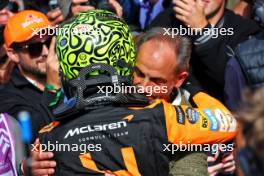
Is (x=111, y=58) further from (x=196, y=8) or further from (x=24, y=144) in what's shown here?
(x=196, y=8)

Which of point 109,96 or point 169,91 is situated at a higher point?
point 109,96

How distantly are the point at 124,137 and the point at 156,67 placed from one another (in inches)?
36.2

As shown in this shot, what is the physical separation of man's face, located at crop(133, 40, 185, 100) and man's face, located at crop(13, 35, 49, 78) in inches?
47.6

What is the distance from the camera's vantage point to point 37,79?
4477mm

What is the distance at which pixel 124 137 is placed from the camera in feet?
8.59

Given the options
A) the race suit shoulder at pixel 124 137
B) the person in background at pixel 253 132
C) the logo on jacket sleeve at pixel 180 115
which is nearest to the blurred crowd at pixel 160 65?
the race suit shoulder at pixel 124 137

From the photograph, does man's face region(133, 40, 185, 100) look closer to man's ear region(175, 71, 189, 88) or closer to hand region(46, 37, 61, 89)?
man's ear region(175, 71, 189, 88)

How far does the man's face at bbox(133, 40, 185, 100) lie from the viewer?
3438 millimetres

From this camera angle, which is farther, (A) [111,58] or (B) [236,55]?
(B) [236,55]

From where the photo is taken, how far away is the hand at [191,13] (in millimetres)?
4281

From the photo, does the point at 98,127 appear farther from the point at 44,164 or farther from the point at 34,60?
the point at 34,60

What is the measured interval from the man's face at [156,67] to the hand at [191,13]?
0.83m

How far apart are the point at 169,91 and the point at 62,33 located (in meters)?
0.82

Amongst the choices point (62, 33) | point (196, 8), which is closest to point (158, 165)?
point (62, 33)
